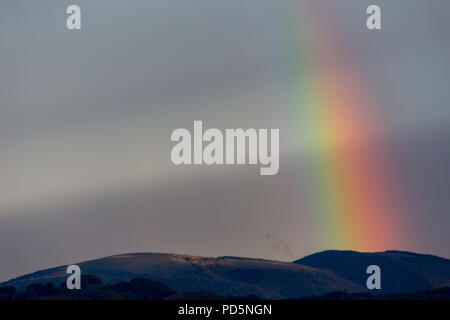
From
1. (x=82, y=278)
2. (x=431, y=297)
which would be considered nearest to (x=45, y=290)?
(x=82, y=278)
